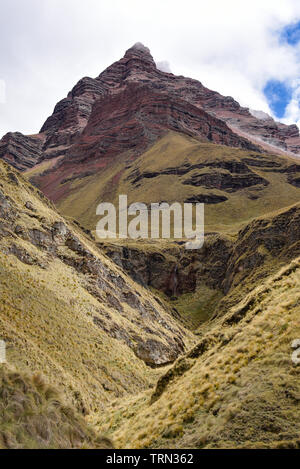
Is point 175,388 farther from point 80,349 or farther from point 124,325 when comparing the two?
point 124,325

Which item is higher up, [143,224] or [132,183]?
[132,183]

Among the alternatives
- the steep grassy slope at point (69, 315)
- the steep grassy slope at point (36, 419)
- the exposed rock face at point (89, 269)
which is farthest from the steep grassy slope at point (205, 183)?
the steep grassy slope at point (36, 419)

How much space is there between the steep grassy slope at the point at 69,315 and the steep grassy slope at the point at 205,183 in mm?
79476

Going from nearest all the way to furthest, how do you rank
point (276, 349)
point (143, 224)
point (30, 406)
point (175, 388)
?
point (30, 406) < point (276, 349) < point (175, 388) < point (143, 224)

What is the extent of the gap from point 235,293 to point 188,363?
5121 cm

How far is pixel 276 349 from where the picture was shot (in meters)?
13.6

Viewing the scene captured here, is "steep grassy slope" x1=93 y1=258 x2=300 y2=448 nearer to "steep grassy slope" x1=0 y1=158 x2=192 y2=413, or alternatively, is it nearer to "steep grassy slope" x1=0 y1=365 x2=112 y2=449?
"steep grassy slope" x1=0 y1=365 x2=112 y2=449

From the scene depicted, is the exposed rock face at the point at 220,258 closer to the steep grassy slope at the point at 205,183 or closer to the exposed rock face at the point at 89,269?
the exposed rock face at the point at 89,269

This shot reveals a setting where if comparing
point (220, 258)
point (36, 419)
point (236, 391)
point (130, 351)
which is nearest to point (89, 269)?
point (130, 351)

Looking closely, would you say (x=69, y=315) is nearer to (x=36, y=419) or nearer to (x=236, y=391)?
(x=36, y=419)

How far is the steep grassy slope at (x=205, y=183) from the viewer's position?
136375 millimetres

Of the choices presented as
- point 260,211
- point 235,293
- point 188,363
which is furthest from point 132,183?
point 188,363

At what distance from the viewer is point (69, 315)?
2831cm

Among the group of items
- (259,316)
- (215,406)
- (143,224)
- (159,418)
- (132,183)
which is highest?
(132,183)
